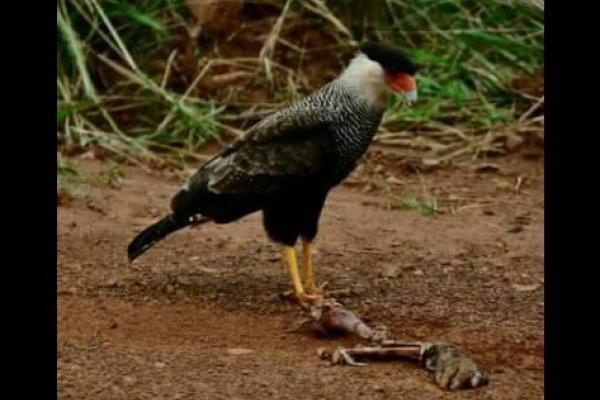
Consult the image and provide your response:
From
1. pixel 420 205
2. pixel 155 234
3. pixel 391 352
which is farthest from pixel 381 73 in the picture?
pixel 420 205

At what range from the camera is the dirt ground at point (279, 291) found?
3.48 metres

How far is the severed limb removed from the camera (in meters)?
3.44

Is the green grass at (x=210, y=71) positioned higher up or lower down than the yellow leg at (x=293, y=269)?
higher up

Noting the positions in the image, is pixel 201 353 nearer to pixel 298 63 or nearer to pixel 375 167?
pixel 375 167

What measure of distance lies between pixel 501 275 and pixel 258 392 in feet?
5.34

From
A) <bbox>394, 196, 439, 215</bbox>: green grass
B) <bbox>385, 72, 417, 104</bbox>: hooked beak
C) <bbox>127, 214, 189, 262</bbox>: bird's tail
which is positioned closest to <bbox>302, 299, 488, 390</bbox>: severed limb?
<bbox>127, 214, 189, 262</bbox>: bird's tail

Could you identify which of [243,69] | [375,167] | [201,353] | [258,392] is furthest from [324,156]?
[243,69]

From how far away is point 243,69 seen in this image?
7.54m

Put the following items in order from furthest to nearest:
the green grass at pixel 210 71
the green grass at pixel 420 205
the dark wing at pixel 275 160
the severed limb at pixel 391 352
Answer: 1. the green grass at pixel 210 71
2. the green grass at pixel 420 205
3. the dark wing at pixel 275 160
4. the severed limb at pixel 391 352

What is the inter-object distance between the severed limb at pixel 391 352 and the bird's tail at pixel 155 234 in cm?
66

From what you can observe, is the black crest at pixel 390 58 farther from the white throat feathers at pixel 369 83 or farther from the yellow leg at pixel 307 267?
the yellow leg at pixel 307 267

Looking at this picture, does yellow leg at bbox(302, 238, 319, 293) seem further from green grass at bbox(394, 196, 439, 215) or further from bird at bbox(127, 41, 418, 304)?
green grass at bbox(394, 196, 439, 215)

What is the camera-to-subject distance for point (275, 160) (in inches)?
173

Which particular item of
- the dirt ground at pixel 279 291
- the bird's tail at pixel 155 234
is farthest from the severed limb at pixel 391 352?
the bird's tail at pixel 155 234
